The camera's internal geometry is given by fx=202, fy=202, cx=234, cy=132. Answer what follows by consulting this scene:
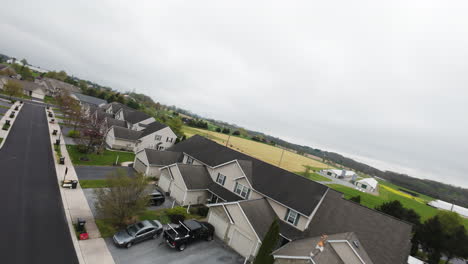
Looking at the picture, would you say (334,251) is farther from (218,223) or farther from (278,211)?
(218,223)

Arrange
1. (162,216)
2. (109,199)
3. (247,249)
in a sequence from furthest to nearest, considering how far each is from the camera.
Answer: (162,216)
(247,249)
(109,199)

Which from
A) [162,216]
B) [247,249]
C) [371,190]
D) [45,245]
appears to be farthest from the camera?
[371,190]

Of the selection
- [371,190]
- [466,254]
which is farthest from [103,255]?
[371,190]

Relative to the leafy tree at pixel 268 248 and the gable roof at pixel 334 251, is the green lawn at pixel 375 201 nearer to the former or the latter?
the gable roof at pixel 334 251

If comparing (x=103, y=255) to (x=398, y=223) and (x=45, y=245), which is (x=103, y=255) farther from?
(x=398, y=223)

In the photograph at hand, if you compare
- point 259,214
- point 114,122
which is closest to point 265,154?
point 114,122

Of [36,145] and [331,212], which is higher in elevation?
[331,212]

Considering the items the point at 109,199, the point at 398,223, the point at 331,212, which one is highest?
the point at 398,223
